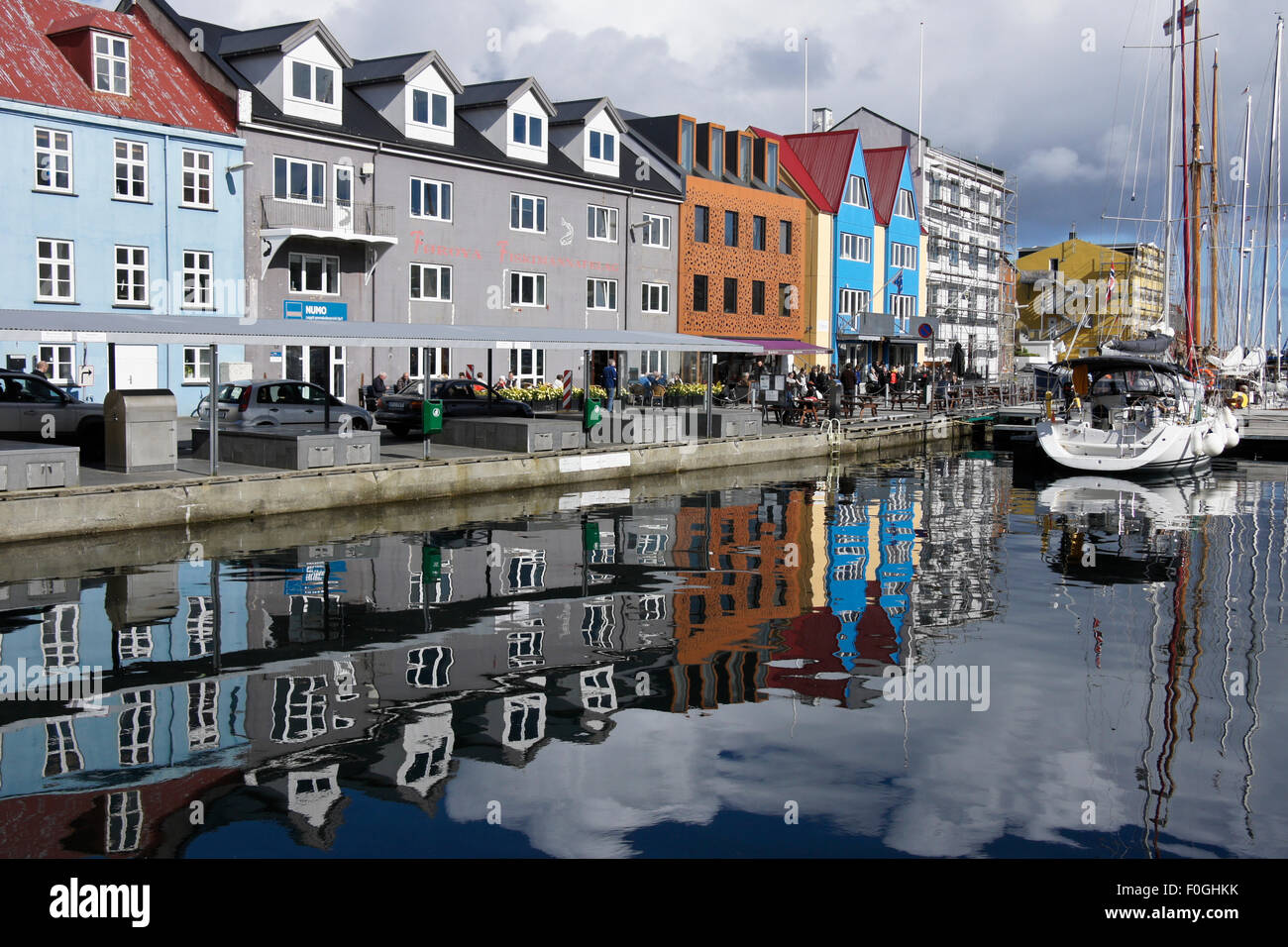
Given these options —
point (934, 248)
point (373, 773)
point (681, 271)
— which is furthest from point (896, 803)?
point (934, 248)

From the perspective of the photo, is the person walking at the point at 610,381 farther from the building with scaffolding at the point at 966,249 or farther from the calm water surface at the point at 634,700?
the building with scaffolding at the point at 966,249

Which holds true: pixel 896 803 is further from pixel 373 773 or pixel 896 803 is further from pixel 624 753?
pixel 373 773

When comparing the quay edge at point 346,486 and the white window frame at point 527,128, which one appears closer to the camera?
the quay edge at point 346,486

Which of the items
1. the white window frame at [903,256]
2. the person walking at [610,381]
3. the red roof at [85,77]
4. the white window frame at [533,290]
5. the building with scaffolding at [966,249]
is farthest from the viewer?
the building with scaffolding at [966,249]

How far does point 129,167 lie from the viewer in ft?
109

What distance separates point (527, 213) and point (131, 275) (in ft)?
49.3

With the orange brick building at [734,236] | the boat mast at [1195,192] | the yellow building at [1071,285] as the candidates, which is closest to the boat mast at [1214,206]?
the boat mast at [1195,192]

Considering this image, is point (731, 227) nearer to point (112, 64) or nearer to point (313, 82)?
point (313, 82)

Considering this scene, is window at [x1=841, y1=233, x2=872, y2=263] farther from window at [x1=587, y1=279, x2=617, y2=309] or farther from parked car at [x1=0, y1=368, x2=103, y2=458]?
parked car at [x1=0, y1=368, x2=103, y2=458]

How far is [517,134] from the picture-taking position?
146ft

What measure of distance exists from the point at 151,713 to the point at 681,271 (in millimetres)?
43519

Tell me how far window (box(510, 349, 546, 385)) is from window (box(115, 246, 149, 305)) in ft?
42.6

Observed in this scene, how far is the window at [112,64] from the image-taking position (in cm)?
3334

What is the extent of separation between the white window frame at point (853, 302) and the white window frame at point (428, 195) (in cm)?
2859
